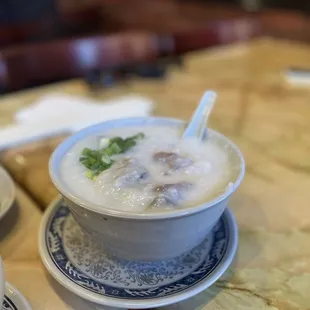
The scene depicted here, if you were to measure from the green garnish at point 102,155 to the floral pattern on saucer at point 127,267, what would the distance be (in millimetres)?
122

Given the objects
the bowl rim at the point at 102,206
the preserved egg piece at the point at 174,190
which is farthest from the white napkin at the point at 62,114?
the preserved egg piece at the point at 174,190

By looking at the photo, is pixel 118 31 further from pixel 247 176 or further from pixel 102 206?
pixel 102 206

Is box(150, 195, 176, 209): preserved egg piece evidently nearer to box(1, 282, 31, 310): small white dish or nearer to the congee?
the congee

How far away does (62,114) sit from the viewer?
Answer: 1.23 metres

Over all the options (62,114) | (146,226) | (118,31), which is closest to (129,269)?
(146,226)

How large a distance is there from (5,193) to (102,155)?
26cm

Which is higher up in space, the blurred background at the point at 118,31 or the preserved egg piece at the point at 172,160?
the preserved egg piece at the point at 172,160

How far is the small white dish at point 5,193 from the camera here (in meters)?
0.80

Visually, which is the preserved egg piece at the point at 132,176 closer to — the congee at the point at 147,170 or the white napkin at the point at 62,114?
the congee at the point at 147,170

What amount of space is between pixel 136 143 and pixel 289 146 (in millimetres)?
476

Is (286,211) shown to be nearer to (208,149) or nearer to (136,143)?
(208,149)

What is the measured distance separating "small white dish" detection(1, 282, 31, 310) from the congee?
0.16 metres

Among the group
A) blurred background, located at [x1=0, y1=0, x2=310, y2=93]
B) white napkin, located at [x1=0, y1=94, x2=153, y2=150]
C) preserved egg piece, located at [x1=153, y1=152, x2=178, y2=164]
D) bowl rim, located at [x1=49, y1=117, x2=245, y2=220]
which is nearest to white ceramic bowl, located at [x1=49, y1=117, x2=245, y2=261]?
bowl rim, located at [x1=49, y1=117, x2=245, y2=220]

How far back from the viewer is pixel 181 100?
134cm
